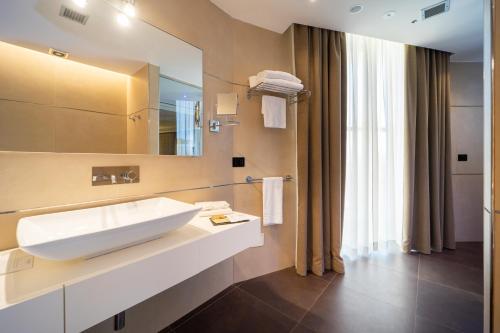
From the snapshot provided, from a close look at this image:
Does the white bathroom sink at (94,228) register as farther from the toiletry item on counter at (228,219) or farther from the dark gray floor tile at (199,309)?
the dark gray floor tile at (199,309)

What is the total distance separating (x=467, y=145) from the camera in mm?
2852

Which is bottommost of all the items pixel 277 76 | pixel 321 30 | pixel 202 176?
pixel 202 176

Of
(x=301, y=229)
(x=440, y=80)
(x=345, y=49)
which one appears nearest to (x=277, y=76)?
(x=345, y=49)

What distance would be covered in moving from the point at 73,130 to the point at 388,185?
2992 mm

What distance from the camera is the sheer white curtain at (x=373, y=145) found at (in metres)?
2.35

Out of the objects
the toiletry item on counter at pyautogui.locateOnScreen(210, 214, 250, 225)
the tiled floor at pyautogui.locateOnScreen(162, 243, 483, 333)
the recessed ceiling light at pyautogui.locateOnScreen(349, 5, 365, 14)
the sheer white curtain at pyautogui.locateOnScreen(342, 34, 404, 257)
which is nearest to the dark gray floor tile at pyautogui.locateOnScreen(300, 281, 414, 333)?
the tiled floor at pyautogui.locateOnScreen(162, 243, 483, 333)

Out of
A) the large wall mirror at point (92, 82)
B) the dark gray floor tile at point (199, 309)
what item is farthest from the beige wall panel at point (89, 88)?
the dark gray floor tile at point (199, 309)

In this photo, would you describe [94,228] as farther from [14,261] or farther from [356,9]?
[356,9]

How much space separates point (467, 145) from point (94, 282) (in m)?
4.16

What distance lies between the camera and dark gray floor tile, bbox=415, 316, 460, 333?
1407mm

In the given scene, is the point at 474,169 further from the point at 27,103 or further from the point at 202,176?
the point at 27,103

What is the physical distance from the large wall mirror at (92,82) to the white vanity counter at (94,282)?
2.06ft

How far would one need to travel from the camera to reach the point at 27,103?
980mm

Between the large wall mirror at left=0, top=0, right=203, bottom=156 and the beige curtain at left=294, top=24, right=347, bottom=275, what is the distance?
3.44ft
